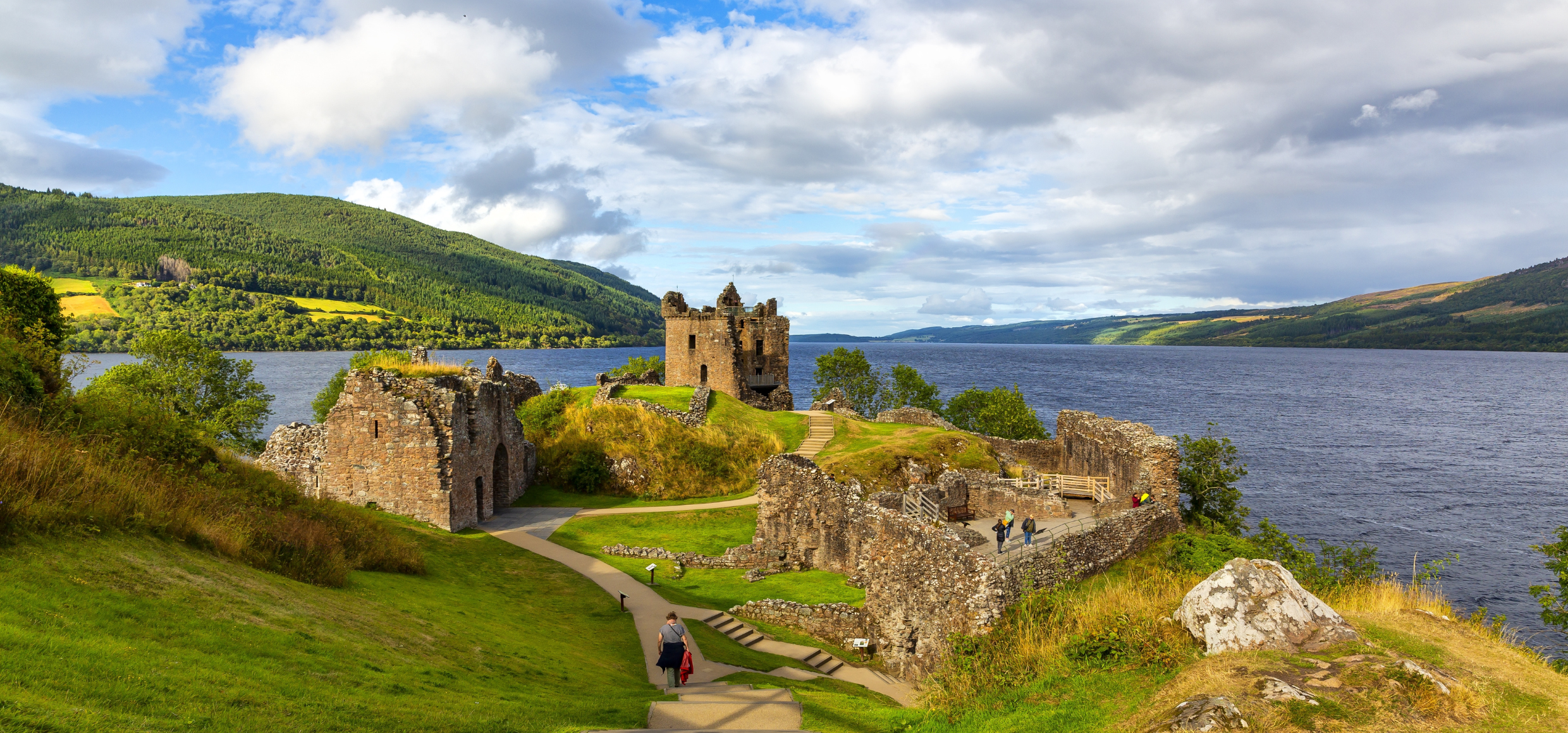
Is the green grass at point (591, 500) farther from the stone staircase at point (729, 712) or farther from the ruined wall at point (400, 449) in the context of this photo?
the stone staircase at point (729, 712)

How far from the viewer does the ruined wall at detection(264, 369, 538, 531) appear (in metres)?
30.0

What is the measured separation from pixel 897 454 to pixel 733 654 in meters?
20.3

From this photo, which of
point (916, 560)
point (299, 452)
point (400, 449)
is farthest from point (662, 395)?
point (916, 560)

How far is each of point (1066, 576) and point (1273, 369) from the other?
723 feet

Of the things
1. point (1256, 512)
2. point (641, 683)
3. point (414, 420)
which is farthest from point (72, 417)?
point (1256, 512)

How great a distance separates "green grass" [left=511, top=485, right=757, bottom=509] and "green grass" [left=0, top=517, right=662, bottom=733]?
818 inches

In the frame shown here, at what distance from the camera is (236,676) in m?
8.04

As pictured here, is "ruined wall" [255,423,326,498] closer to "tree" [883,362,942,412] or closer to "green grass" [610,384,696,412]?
"green grass" [610,384,696,412]

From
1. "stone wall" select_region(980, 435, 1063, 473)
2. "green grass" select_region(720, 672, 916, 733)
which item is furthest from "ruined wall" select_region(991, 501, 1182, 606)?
"stone wall" select_region(980, 435, 1063, 473)

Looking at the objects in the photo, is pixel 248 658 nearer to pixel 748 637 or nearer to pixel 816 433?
pixel 748 637

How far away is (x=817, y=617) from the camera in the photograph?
22297mm

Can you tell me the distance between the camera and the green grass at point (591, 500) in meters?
37.6

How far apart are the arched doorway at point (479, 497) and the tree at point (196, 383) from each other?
97.5ft

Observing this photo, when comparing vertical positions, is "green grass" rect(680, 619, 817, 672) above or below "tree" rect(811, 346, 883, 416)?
below
